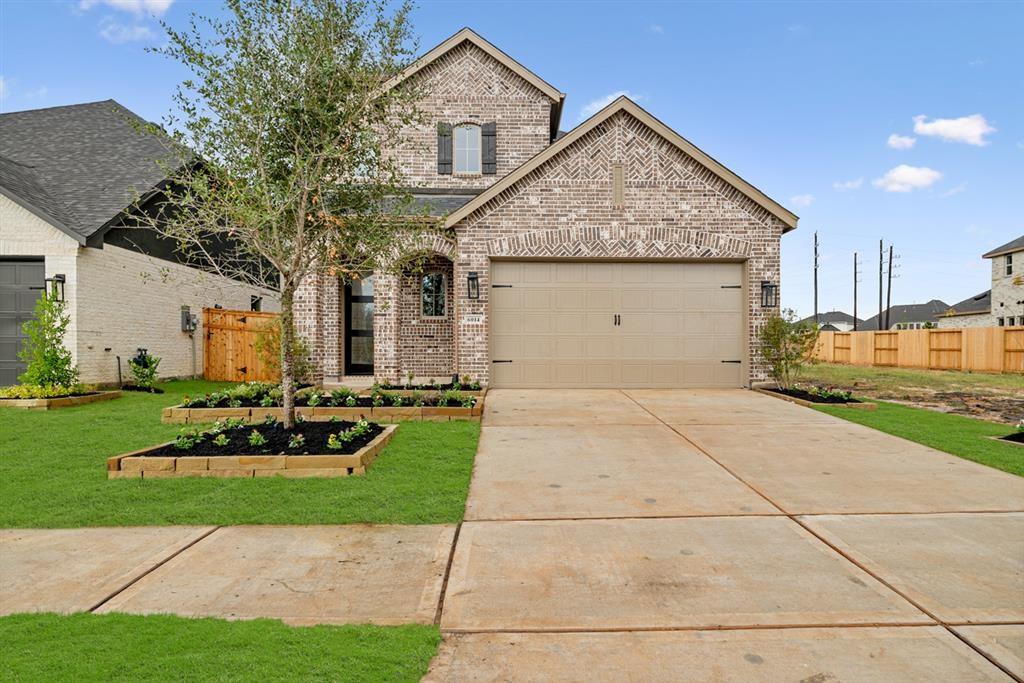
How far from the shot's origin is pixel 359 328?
13.8m

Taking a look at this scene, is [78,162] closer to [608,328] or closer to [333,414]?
[333,414]

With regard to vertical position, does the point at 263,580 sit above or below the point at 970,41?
below

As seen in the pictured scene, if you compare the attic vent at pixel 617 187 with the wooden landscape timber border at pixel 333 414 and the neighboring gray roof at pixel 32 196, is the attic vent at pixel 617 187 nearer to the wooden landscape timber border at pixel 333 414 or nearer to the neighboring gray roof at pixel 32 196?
→ the wooden landscape timber border at pixel 333 414

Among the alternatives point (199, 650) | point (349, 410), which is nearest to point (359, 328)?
point (349, 410)

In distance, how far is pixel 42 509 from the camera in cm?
440

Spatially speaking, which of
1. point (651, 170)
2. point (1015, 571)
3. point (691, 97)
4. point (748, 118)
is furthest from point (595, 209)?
point (748, 118)

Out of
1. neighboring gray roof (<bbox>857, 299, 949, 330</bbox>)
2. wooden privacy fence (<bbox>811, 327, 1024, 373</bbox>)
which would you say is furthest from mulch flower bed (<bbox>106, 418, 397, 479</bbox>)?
neighboring gray roof (<bbox>857, 299, 949, 330</bbox>)

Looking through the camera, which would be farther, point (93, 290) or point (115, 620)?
point (93, 290)

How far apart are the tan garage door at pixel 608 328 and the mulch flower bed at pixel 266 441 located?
5.79m

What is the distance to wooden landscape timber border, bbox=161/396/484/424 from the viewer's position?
8242 mm

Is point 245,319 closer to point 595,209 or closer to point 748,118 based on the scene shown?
point 595,209

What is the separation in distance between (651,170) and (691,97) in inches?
273

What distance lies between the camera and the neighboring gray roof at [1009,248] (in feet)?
105

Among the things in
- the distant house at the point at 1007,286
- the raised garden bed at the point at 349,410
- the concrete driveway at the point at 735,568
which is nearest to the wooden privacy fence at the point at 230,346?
the raised garden bed at the point at 349,410
